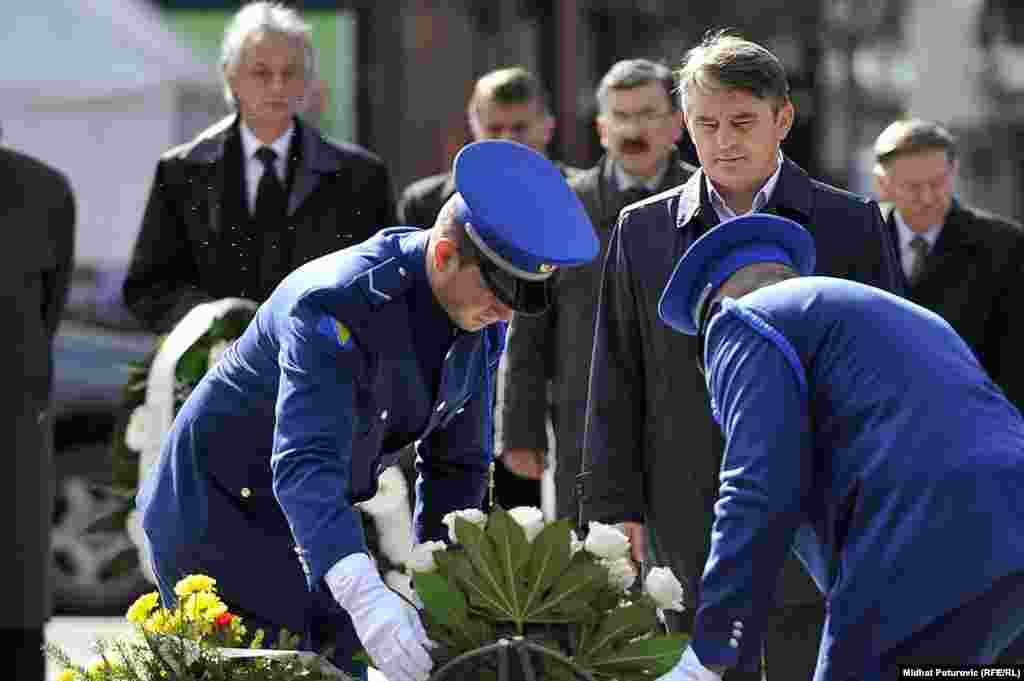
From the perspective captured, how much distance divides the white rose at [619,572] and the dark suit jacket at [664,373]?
1213 mm

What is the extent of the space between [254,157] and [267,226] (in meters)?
0.26

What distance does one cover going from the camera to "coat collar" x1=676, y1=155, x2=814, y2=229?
204 inches

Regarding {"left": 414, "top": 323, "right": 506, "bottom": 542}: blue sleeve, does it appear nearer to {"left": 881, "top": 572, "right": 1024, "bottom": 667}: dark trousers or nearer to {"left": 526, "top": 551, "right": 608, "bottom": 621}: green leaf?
{"left": 526, "top": 551, "right": 608, "bottom": 621}: green leaf

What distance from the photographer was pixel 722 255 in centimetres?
396

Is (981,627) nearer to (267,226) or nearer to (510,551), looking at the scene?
(510,551)

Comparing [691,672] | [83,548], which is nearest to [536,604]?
[691,672]

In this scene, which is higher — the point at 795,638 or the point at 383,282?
the point at 383,282

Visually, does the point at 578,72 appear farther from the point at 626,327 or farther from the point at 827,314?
the point at 827,314

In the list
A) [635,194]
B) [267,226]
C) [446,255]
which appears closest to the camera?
[446,255]

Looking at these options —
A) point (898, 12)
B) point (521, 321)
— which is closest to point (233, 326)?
point (521, 321)

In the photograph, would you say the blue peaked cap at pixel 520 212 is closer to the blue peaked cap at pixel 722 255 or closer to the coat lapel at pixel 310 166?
the blue peaked cap at pixel 722 255

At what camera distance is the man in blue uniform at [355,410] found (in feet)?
13.4

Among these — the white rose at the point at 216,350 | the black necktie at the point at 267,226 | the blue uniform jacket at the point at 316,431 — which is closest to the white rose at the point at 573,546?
the blue uniform jacket at the point at 316,431

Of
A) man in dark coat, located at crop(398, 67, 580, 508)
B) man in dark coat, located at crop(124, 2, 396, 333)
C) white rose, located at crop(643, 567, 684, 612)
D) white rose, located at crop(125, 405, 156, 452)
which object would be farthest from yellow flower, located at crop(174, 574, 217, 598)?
man in dark coat, located at crop(398, 67, 580, 508)
